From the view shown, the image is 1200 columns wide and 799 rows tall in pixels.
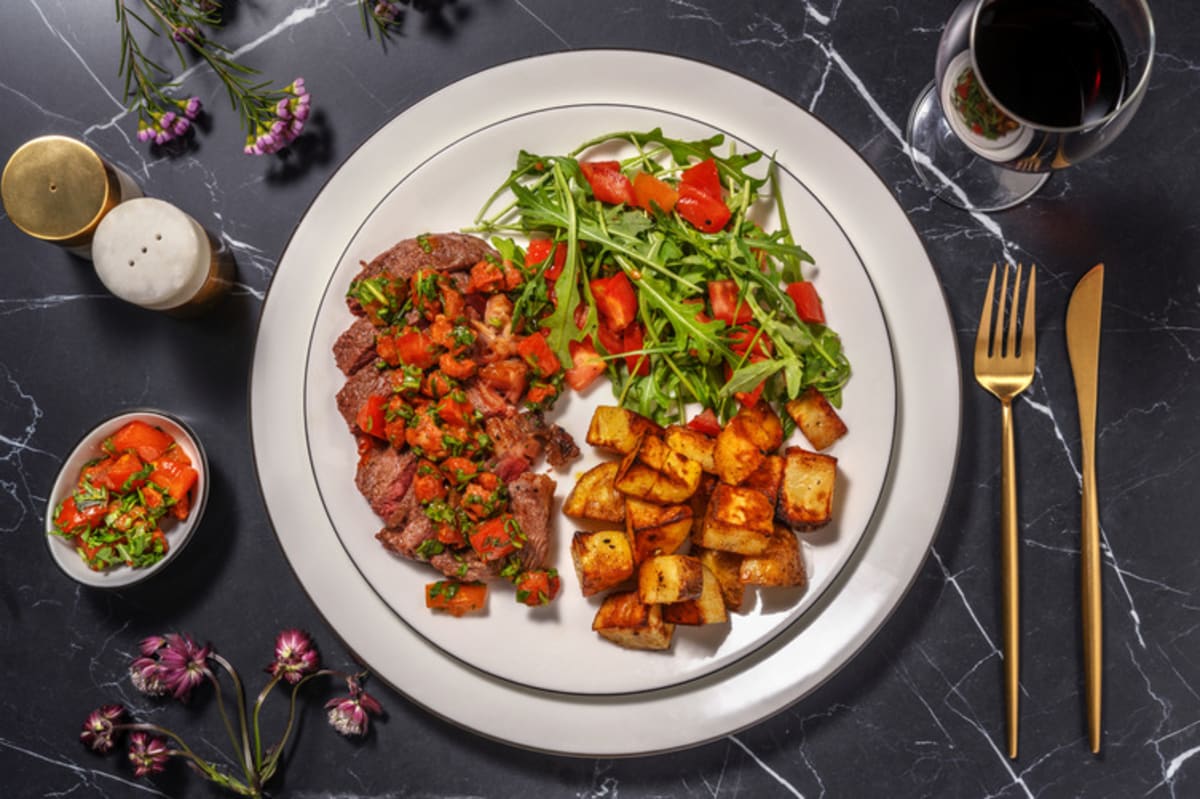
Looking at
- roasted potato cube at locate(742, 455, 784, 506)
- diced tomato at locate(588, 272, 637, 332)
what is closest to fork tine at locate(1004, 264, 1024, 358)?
roasted potato cube at locate(742, 455, 784, 506)

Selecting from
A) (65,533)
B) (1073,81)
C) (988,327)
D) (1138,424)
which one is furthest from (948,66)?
(65,533)

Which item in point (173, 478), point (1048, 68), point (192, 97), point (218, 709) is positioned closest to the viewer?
point (1048, 68)

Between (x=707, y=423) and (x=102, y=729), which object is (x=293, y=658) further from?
(x=707, y=423)

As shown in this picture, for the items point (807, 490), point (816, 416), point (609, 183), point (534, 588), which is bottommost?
point (534, 588)

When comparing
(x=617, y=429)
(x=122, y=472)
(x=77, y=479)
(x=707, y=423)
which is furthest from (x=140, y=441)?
(x=707, y=423)

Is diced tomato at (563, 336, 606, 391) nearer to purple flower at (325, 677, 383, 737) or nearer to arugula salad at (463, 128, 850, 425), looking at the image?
arugula salad at (463, 128, 850, 425)
